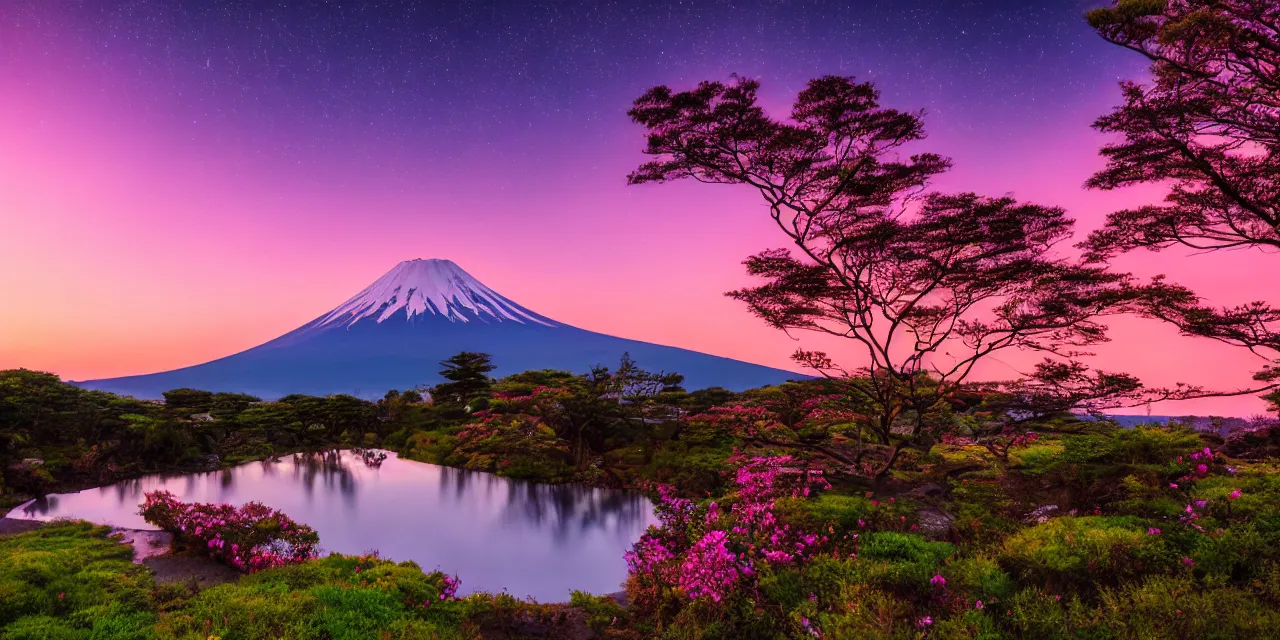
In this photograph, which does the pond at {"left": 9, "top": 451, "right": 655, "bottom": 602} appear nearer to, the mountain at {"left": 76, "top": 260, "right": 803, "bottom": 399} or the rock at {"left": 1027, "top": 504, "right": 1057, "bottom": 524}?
the rock at {"left": 1027, "top": 504, "right": 1057, "bottom": 524}

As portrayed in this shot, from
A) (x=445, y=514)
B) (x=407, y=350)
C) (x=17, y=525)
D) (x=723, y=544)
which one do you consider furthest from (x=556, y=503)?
(x=407, y=350)

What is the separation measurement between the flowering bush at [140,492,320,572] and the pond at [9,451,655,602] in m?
1.45

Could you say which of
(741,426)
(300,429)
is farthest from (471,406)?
(741,426)

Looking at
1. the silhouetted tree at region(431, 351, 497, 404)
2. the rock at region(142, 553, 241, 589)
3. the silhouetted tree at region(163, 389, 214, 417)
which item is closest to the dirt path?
the rock at region(142, 553, 241, 589)

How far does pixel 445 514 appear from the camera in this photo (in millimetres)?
13172

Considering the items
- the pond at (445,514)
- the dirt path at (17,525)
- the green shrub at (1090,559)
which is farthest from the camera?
the dirt path at (17,525)

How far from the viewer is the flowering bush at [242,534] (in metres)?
8.21

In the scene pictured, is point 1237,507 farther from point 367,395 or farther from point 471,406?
point 367,395

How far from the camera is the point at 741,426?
47.2 ft

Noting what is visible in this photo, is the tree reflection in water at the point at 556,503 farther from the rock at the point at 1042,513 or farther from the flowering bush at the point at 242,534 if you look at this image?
the rock at the point at 1042,513

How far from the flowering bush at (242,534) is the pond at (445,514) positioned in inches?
57.2

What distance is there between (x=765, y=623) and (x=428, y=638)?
11.6ft

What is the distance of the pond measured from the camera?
9492 millimetres

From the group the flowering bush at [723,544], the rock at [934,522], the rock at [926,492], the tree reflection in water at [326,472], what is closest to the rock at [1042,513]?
the rock at [934,522]
